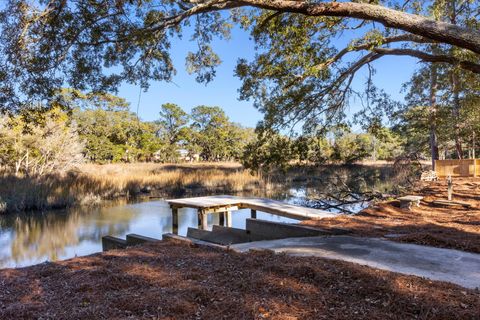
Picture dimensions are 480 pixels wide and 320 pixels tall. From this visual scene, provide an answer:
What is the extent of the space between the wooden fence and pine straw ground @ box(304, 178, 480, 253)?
1158 centimetres

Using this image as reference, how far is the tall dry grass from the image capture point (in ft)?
47.3

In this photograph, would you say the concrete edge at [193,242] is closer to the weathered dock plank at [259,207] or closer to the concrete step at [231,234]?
the concrete step at [231,234]

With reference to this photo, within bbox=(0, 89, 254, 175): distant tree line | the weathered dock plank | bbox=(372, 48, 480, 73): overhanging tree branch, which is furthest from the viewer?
bbox=(0, 89, 254, 175): distant tree line

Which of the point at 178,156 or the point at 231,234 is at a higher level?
the point at 178,156

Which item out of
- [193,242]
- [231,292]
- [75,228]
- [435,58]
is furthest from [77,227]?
[435,58]

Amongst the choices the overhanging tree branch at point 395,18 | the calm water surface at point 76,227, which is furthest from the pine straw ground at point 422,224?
the calm water surface at point 76,227

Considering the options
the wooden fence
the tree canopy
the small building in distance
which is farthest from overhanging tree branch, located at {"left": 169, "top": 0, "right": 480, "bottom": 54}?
the small building in distance

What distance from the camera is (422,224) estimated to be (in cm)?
646

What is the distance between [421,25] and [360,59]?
4673 mm

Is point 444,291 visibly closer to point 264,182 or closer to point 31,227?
point 31,227

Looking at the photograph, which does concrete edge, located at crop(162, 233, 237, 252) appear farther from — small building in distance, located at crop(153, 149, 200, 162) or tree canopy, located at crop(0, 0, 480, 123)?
small building in distance, located at crop(153, 149, 200, 162)

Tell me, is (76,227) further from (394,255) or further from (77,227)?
(394,255)

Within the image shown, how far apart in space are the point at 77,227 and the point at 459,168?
59.5 ft

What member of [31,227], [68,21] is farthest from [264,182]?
[68,21]
